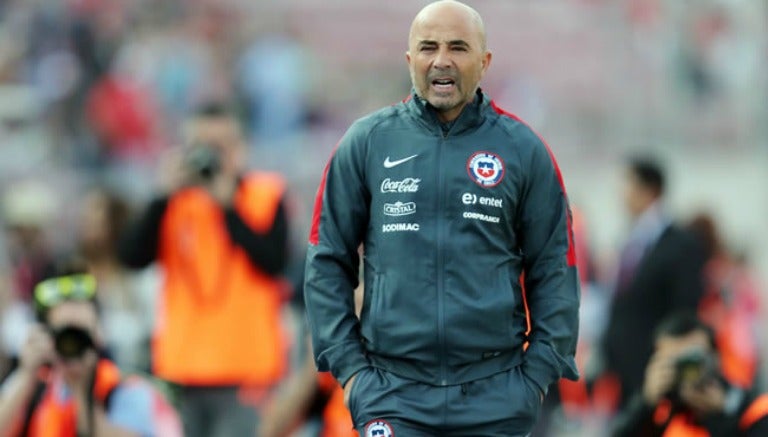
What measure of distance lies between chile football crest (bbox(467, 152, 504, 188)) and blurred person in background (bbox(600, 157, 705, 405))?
509 centimetres

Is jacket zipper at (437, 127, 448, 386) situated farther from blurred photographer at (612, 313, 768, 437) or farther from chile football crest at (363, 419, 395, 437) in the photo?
blurred photographer at (612, 313, 768, 437)

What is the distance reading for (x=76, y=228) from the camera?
16.6 meters

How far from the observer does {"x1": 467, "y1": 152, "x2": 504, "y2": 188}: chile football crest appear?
5.41 m

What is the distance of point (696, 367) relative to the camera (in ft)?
23.0

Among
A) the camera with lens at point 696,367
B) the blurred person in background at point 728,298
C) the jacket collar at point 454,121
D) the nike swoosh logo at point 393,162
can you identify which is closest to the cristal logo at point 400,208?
the nike swoosh logo at point 393,162

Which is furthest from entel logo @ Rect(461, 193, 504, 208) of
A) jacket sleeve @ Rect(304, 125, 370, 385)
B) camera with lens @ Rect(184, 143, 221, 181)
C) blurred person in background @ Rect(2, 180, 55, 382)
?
blurred person in background @ Rect(2, 180, 55, 382)

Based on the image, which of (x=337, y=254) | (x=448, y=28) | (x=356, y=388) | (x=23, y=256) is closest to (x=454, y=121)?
(x=448, y=28)

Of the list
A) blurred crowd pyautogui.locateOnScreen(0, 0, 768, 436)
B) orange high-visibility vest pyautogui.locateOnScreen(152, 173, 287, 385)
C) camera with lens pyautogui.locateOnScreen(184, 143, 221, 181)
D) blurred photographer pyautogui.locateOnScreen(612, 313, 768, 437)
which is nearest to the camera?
blurred photographer pyautogui.locateOnScreen(612, 313, 768, 437)

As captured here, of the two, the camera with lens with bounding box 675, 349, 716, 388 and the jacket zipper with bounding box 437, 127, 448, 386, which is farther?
the camera with lens with bounding box 675, 349, 716, 388

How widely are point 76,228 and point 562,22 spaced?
28.5 feet

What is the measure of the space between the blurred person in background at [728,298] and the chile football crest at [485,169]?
5079 millimetres

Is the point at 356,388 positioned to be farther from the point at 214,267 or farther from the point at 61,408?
the point at 214,267

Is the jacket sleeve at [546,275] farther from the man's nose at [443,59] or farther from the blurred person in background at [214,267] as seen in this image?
the blurred person in background at [214,267]

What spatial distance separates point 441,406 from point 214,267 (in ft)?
13.5
